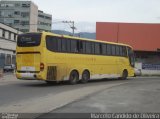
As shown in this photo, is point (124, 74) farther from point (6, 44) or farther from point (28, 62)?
point (6, 44)

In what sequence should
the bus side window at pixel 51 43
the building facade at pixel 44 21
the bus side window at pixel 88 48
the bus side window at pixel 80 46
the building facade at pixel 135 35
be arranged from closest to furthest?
the bus side window at pixel 51 43 → the bus side window at pixel 80 46 → the bus side window at pixel 88 48 → the building facade at pixel 135 35 → the building facade at pixel 44 21

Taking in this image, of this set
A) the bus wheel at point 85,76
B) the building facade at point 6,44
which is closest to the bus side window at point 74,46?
the bus wheel at point 85,76

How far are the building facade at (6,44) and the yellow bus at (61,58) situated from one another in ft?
149

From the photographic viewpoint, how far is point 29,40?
25688 mm

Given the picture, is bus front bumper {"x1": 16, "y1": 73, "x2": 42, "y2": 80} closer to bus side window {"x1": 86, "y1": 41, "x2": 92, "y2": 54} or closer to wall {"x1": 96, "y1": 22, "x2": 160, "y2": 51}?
bus side window {"x1": 86, "y1": 41, "x2": 92, "y2": 54}

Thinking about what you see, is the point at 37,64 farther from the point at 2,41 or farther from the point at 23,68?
the point at 2,41

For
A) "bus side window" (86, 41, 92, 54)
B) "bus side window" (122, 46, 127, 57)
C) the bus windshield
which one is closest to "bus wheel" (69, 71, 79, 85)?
"bus side window" (86, 41, 92, 54)

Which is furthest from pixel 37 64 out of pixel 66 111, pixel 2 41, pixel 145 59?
pixel 2 41

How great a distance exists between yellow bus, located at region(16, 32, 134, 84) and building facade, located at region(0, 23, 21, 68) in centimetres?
4533

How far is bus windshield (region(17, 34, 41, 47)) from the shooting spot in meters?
25.3

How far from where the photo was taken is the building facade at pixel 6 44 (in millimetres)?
77588

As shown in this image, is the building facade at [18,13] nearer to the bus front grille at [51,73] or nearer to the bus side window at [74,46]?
the bus side window at [74,46]

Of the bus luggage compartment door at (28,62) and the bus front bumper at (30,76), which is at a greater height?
the bus luggage compartment door at (28,62)

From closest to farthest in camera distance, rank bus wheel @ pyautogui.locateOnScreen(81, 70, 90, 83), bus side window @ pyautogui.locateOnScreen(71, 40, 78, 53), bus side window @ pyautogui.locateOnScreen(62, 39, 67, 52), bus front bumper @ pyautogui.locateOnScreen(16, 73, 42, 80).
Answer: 1. bus front bumper @ pyautogui.locateOnScreen(16, 73, 42, 80)
2. bus side window @ pyautogui.locateOnScreen(62, 39, 67, 52)
3. bus side window @ pyautogui.locateOnScreen(71, 40, 78, 53)
4. bus wheel @ pyautogui.locateOnScreen(81, 70, 90, 83)
